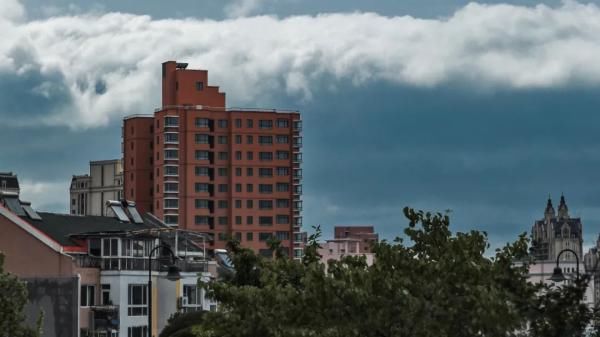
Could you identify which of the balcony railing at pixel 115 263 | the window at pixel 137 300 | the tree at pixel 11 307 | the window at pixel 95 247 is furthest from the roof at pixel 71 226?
the tree at pixel 11 307

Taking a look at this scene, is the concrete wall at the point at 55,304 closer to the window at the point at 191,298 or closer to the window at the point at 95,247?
the window at the point at 95,247

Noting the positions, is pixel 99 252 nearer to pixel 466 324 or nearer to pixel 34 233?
pixel 34 233

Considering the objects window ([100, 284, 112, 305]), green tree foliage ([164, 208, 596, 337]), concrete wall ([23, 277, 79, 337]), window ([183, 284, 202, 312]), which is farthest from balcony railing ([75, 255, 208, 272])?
green tree foliage ([164, 208, 596, 337])

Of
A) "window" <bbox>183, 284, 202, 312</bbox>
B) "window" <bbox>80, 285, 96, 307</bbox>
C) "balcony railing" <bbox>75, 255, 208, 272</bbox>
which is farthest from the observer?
"window" <bbox>183, 284, 202, 312</bbox>

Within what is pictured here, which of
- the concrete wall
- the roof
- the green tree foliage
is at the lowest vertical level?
the green tree foliage

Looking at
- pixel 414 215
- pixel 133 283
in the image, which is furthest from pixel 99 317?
pixel 414 215

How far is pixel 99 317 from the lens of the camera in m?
77.6

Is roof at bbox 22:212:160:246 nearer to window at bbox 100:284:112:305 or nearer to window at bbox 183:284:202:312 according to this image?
window at bbox 100:284:112:305

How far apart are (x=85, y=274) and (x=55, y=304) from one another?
403 cm

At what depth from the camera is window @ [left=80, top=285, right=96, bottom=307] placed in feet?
255

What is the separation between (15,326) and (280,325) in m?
20.2

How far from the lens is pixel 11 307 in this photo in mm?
50406

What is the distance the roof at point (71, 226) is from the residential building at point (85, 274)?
0.08m

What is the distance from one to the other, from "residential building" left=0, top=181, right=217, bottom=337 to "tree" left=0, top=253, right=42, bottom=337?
75.2 ft
